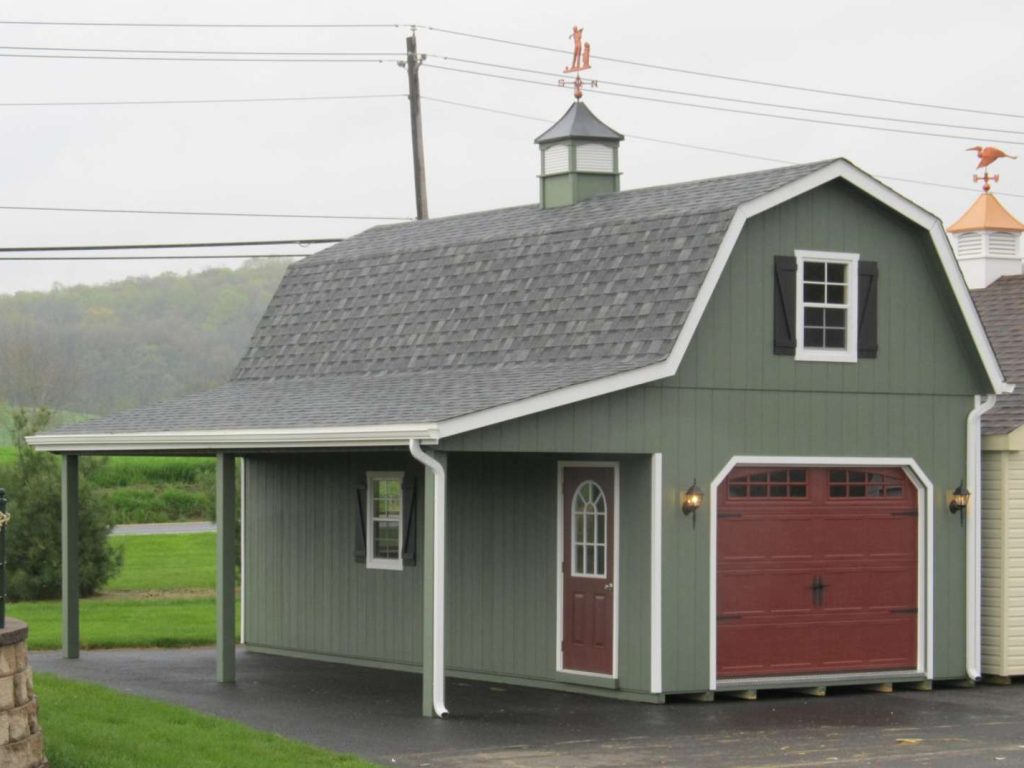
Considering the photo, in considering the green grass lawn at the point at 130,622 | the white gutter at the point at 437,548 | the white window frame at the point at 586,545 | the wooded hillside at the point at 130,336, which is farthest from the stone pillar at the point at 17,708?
the wooded hillside at the point at 130,336

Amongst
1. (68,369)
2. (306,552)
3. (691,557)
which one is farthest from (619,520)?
(68,369)

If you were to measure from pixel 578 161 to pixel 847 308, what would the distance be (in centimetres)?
400

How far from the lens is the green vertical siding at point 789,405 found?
16266 mm

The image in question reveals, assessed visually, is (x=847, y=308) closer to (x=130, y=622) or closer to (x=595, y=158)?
(x=595, y=158)

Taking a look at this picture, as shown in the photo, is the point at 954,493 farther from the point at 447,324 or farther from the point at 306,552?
the point at 306,552

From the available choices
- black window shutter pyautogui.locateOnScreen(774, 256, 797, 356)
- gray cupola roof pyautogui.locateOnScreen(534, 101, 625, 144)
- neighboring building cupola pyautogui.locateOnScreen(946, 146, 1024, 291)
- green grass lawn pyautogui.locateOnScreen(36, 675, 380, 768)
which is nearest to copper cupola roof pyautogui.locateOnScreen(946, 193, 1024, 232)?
neighboring building cupola pyautogui.locateOnScreen(946, 146, 1024, 291)

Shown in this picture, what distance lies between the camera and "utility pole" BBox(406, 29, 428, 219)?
1212 inches

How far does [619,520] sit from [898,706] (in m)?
Answer: 3.03

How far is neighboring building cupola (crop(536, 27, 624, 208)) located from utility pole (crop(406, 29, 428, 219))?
32.2 ft

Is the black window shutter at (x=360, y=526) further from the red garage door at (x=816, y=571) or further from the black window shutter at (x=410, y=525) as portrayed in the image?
the red garage door at (x=816, y=571)

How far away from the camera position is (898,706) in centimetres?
1667

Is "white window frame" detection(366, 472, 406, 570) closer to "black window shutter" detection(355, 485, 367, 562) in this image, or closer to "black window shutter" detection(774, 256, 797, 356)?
"black window shutter" detection(355, 485, 367, 562)

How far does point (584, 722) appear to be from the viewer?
15.1 metres

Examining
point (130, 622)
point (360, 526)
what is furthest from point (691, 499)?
point (130, 622)
